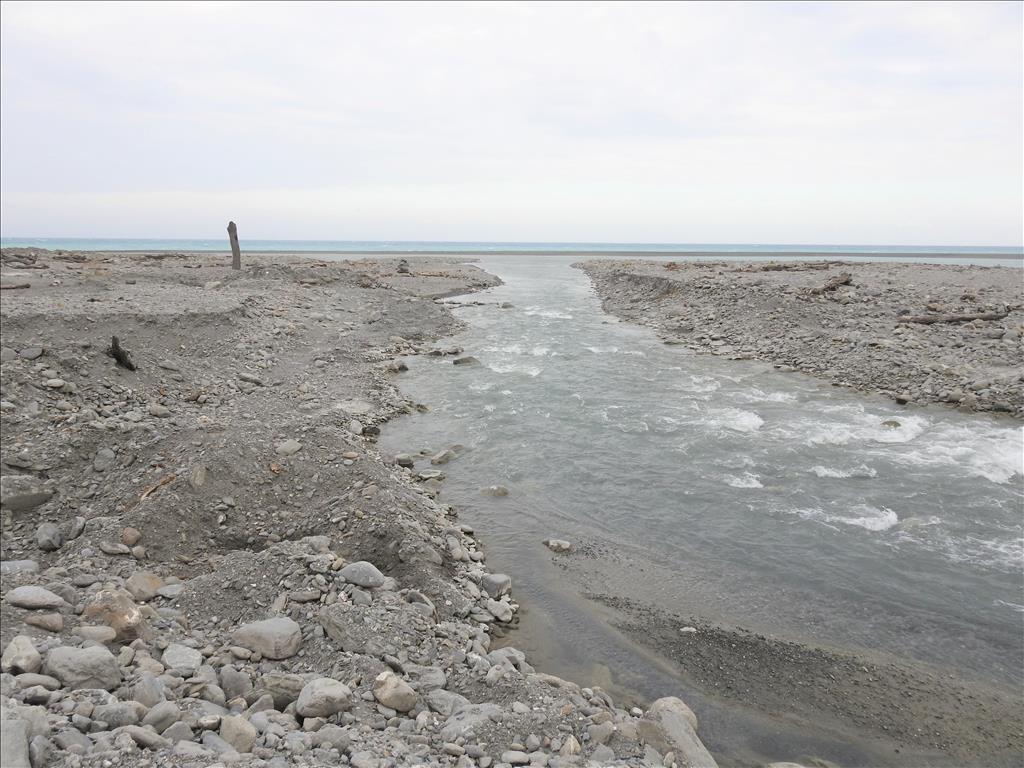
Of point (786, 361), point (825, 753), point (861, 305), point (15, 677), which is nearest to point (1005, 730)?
point (825, 753)

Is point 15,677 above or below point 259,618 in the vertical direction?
above

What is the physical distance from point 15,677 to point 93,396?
8.21 m

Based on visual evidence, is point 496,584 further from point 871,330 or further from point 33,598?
point 871,330

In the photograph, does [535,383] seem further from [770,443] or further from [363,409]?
[770,443]

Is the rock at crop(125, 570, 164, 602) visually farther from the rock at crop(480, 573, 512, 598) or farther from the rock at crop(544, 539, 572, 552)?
the rock at crop(544, 539, 572, 552)

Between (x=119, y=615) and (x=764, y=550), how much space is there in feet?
28.0

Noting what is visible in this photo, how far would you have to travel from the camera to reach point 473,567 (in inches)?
330

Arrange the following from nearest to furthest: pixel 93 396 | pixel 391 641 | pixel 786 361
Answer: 1. pixel 391 641
2. pixel 93 396
3. pixel 786 361

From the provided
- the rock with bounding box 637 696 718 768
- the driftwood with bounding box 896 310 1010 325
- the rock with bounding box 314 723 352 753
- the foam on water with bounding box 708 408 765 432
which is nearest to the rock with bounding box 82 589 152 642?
the rock with bounding box 314 723 352 753

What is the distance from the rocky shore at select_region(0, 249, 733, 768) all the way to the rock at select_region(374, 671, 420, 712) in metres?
0.02

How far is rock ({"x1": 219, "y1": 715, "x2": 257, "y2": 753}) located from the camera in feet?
14.1

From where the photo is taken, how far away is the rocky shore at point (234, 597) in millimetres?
4477

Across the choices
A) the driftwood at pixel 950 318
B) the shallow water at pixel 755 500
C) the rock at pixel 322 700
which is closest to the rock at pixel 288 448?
the shallow water at pixel 755 500

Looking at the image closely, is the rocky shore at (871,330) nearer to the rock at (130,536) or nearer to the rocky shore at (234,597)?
the rocky shore at (234,597)
